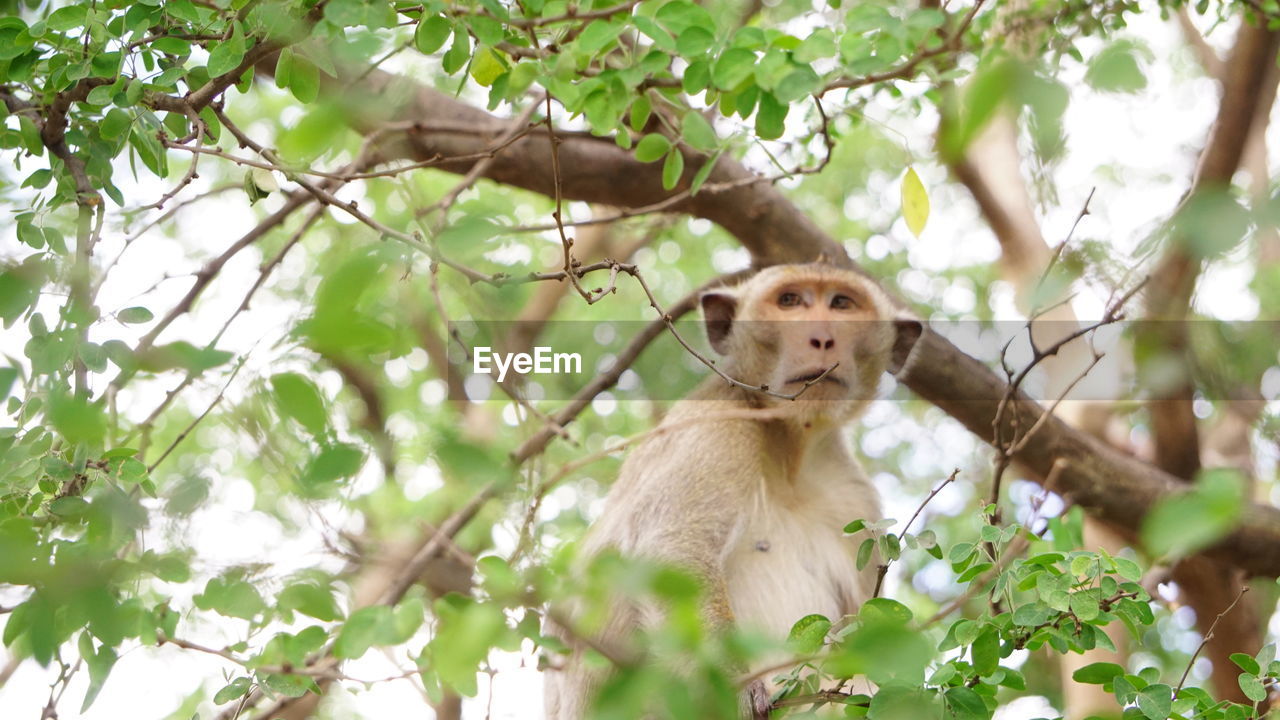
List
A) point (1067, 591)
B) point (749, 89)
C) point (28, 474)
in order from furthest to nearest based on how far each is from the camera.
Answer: point (749, 89), point (1067, 591), point (28, 474)

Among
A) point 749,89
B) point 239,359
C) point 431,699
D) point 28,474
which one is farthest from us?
point 749,89

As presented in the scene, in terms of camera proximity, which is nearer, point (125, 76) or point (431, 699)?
point (431, 699)

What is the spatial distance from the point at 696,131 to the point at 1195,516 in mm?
2965

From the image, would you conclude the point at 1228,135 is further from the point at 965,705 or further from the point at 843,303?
the point at 965,705

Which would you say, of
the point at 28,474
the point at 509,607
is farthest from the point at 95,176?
the point at 509,607

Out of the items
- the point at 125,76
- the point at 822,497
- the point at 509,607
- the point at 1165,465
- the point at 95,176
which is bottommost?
the point at 1165,465

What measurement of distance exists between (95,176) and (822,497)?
152 inches

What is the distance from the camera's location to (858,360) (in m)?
5.96

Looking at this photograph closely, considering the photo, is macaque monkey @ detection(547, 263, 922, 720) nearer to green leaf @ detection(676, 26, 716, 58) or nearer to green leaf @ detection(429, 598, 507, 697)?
green leaf @ detection(676, 26, 716, 58)

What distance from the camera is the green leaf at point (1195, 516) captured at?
4.72ft

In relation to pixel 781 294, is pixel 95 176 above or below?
above

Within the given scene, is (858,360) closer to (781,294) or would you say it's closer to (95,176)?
(781,294)

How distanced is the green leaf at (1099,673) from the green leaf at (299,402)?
263 centimetres

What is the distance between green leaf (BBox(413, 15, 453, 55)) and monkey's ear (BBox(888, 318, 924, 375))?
3527 mm
